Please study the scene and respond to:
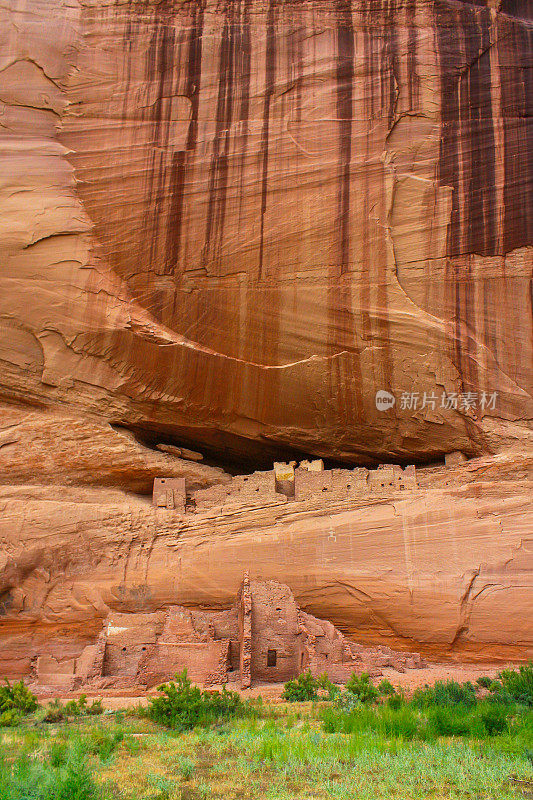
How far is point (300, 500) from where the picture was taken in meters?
13.9

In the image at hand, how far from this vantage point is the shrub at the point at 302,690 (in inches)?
403

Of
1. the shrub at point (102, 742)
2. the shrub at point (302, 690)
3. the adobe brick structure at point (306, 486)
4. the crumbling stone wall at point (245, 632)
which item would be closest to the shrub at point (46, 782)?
the shrub at point (102, 742)

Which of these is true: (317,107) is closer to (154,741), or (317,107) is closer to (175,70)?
(175,70)

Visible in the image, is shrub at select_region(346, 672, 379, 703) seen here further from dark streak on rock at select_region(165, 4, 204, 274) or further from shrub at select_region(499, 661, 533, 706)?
dark streak on rock at select_region(165, 4, 204, 274)

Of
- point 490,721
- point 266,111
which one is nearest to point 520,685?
point 490,721

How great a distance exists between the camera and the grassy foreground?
617cm

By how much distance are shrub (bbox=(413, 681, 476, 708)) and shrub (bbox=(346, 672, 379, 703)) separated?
57 centimetres

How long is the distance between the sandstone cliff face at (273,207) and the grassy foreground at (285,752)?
6467 millimetres

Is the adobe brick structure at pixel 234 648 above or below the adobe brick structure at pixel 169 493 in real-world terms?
below

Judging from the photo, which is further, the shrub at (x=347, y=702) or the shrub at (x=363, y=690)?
the shrub at (x=363, y=690)

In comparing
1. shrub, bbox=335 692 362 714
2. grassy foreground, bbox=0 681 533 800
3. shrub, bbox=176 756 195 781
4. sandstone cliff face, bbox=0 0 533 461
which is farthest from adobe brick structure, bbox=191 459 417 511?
shrub, bbox=176 756 195 781

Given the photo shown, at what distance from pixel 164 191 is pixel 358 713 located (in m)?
9.88

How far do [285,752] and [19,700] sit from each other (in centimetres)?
512

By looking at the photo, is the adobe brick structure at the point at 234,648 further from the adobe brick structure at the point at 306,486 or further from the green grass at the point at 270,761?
the green grass at the point at 270,761
